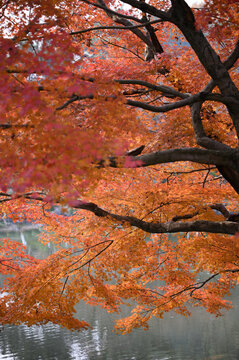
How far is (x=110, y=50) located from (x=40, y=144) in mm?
8214

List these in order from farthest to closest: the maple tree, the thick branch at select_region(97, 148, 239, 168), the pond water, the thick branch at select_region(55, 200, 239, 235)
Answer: the pond water → the thick branch at select_region(55, 200, 239, 235) → the thick branch at select_region(97, 148, 239, 168) → the maple tree

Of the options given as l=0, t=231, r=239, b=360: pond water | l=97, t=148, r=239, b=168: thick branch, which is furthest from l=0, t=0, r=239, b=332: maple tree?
l=0, t=231, r=239, b=360: pond water

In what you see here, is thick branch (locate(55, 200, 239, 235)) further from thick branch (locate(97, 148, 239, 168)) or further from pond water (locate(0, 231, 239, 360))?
pond water (locate(0, 231, 239, 360))

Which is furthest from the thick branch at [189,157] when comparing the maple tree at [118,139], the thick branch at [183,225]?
the thick branch at [183,225]

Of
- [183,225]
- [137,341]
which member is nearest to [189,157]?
[183,225]

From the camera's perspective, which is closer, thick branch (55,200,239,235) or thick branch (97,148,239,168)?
thick branch (97,148,239,168)

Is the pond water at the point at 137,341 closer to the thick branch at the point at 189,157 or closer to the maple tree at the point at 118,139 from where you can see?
the maple tree at the point at 118,139

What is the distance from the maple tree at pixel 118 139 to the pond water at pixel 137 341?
2.91m

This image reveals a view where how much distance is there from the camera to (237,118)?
201 inches

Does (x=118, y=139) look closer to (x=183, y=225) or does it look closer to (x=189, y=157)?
(x=189, y=157)

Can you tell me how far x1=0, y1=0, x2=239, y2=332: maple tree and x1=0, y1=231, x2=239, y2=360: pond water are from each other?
2908 millimetres

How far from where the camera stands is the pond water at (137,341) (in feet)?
37.2

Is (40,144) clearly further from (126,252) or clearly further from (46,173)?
(126,252)

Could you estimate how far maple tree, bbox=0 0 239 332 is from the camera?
3188 mm
